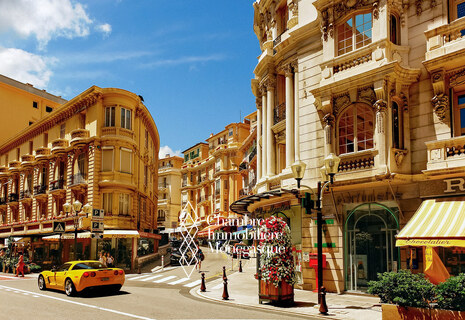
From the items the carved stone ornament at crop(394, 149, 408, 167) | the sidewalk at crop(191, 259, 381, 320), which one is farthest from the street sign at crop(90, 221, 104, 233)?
the carved stone ornament at crop(394, 149, 408, 167)

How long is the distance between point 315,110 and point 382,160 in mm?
4511

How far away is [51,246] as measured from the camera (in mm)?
42562

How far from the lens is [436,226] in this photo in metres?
14.5

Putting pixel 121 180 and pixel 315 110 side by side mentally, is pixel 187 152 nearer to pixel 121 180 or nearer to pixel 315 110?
pixel 121 180

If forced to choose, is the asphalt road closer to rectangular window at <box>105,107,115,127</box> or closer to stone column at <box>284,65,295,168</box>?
stone column at <box>284,65,295,168</box>

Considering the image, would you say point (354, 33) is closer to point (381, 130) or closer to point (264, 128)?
point (381, 130)

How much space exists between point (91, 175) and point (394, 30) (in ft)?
87.1

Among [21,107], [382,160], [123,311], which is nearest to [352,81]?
[382,160]

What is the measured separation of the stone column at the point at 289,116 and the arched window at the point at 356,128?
299 cm

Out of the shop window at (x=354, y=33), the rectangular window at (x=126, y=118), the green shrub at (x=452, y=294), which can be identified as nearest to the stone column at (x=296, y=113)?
the shop window at (x=354, y=33)

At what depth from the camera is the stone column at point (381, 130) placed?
1745 centimetres

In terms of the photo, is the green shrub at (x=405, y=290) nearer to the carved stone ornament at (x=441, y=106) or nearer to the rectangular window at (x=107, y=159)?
the carved stone ornament at (x=441, y=106)

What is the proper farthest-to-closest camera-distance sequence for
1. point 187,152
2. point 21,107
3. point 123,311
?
point 187,152 < point 21,107 < point 123,311

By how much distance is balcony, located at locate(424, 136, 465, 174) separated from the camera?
611 inches
